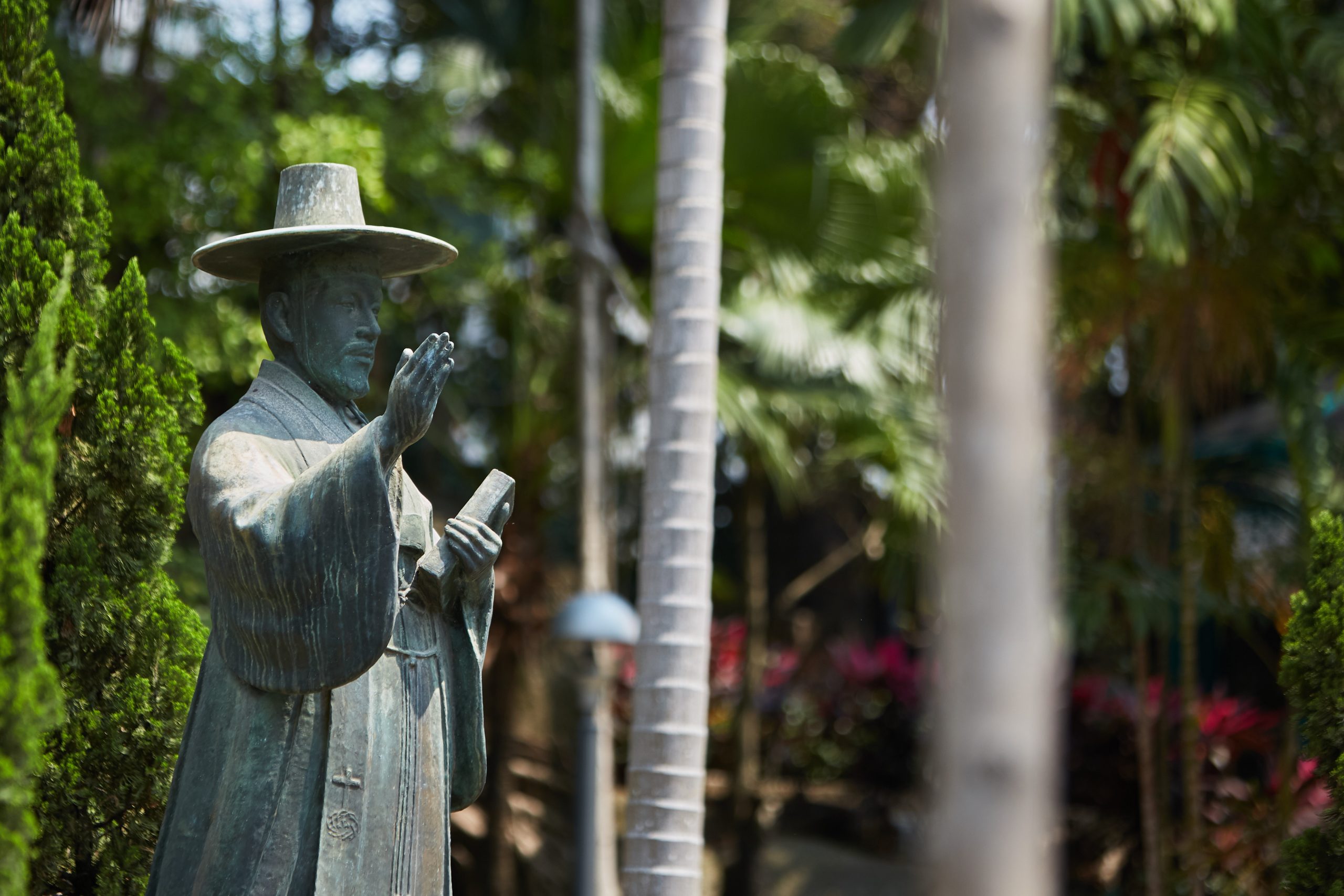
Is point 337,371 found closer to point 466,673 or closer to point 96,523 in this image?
point 466,673

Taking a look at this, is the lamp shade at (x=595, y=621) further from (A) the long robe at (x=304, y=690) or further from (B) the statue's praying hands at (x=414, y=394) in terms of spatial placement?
(B) the statue's praying hands at (x=414, y=394)

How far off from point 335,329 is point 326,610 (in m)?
0.69

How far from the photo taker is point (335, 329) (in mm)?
3209

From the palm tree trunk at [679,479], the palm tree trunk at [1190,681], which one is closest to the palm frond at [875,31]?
the palm tree trunk at [1190,681]

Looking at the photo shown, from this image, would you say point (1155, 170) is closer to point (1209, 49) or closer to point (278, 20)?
point (1209, 49)

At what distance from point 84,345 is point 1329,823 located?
3.59 meters

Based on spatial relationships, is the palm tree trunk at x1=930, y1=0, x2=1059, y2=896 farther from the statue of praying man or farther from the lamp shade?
the lamp shade

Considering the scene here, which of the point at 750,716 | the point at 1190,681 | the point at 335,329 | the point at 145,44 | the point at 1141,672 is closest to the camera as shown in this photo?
the point at 335,329

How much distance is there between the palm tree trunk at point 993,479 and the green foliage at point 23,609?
5.24 ft

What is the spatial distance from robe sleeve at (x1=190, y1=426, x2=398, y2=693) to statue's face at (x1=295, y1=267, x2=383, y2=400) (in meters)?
0.40

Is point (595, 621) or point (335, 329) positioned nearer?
point (335, 329)

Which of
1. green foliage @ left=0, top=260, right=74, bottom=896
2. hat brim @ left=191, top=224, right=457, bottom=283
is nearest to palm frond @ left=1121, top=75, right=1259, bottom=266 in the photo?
hat brim @ left=191, top=224, right=457, bottom=283

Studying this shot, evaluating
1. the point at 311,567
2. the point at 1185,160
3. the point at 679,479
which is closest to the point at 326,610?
the point at 311,567

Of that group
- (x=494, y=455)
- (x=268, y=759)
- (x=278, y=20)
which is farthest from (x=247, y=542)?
(x=494, y=455)
